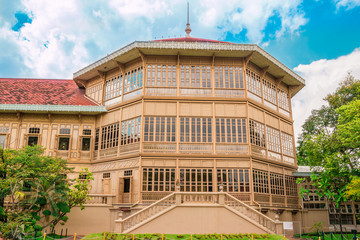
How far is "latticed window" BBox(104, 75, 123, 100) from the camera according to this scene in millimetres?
25344

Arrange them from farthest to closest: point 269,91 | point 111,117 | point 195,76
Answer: point 269,91 < point 111,117 < point 195,76

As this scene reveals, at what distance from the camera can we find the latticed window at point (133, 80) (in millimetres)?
23906

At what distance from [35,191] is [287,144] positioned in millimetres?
19385

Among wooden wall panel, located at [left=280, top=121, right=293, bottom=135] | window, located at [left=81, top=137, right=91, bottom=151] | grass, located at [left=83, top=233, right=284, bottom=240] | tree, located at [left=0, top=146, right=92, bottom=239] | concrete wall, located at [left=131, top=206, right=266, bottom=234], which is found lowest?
grass, located at [left=83, top=233, right=284, bottom=240]

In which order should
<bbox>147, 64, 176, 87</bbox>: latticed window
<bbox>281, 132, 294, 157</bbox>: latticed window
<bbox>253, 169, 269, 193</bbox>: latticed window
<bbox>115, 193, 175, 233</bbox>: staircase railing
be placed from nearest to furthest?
<bbox>115, 193, 175, 233</bbox>: staircase railing → <bbox>253, 169, 269, 193</bbox>: latticed window → <bbox>147, 64, 176, 87</bbox>: latticed window → <bbox>281, 132, 294, 157</bbox>: latticed window

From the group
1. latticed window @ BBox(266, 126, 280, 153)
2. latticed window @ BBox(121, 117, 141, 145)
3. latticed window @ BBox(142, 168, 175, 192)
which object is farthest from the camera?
latticed window @ BBox(266, 126, 280, 153)

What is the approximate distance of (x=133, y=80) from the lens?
24.4m

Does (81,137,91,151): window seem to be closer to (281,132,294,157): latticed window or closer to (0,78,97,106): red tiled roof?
(0,78,97,106): red tiled roof

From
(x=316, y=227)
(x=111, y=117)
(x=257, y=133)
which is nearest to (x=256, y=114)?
(x=257, y=133)

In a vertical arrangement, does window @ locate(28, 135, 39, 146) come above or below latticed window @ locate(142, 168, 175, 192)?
above

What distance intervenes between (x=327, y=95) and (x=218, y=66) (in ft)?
44.1

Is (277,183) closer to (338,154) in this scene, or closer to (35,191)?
(338,154)

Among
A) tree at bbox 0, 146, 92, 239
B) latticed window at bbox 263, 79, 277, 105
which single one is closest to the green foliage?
latticed window at bbox 263, 79, 277, 105

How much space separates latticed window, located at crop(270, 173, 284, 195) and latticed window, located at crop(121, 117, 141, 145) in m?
10.2
